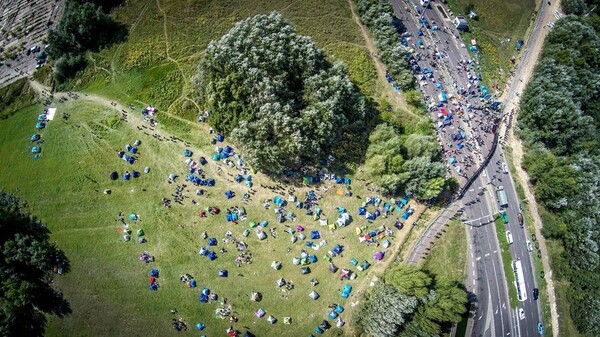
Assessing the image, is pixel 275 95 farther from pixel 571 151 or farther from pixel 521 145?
pixel 571 151

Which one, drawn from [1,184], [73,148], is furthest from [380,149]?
[1,184]

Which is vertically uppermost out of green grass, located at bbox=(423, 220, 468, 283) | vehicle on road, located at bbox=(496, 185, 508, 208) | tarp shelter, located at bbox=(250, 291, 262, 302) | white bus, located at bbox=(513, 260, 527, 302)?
vehicle on road, located at bbox=(496, 185, 508, 208)

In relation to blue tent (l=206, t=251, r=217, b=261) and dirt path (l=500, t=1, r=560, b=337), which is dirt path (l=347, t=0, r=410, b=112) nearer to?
dirt path (l=500, t=1, r=560, b=337)

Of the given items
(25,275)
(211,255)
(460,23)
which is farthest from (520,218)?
(25,275)

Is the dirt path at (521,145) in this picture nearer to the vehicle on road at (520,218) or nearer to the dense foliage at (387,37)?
the vehicle on road at (520,218)

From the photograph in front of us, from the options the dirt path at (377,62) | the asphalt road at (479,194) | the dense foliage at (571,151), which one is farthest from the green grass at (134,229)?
the dense foliage at (571,151)

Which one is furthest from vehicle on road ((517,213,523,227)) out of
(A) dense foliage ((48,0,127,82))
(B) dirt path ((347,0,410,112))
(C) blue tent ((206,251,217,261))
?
(A) dense foliage ((48,0,127,82))
